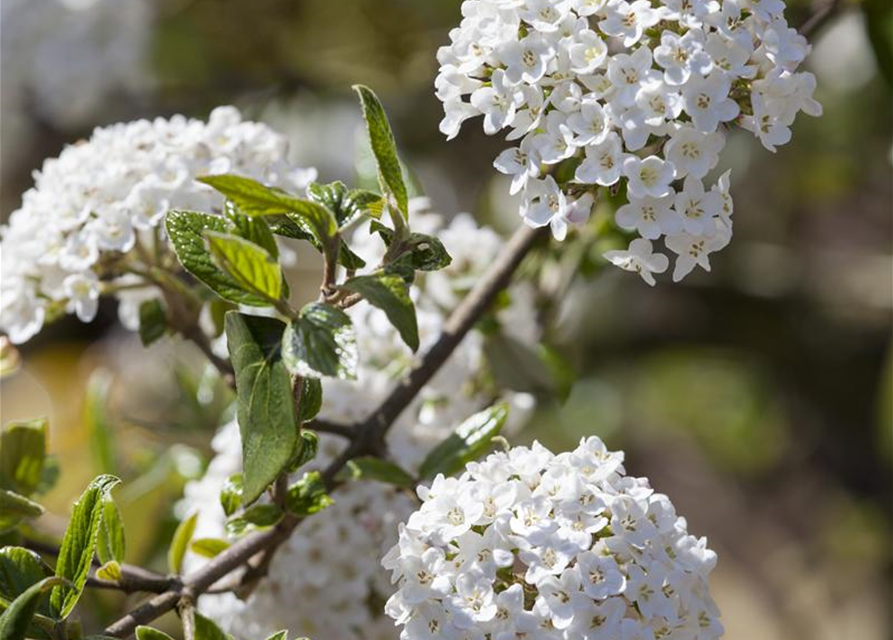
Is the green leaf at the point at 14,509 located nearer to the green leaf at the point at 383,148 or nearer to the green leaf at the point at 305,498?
the green leaf at the point at 305,498

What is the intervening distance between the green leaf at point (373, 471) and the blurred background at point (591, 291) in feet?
1.46

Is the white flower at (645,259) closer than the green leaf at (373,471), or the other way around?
the white flower at (645,259)

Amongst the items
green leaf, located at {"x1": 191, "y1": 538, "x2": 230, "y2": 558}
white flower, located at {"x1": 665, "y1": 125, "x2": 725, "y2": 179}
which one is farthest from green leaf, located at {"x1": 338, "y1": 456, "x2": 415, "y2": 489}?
→ white flower, located at {"x1": 665, "y1": 125, "x2": 725, "y2": 179}

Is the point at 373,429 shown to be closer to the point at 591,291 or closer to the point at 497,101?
the point at 497,101

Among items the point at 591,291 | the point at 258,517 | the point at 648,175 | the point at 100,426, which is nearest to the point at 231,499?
the point at 258,517

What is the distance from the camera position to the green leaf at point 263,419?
69 centimetres

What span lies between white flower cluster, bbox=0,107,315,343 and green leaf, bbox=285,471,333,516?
0.23m

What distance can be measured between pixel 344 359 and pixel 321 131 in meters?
1.91

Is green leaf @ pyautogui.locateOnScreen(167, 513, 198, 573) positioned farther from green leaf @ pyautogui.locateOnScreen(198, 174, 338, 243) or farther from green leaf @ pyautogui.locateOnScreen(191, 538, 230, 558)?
green leaf @ pyautogui.locateOnScreen(198, 174, 338, 243)

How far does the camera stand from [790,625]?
94.0 inches

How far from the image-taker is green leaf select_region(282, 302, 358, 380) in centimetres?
67

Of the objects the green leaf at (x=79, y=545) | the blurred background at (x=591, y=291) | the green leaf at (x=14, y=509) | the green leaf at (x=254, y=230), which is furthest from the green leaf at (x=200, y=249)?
the blurred background at (x=591, y=291)

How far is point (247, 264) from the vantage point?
69cm

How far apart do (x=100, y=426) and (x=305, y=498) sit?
1.88 ft
